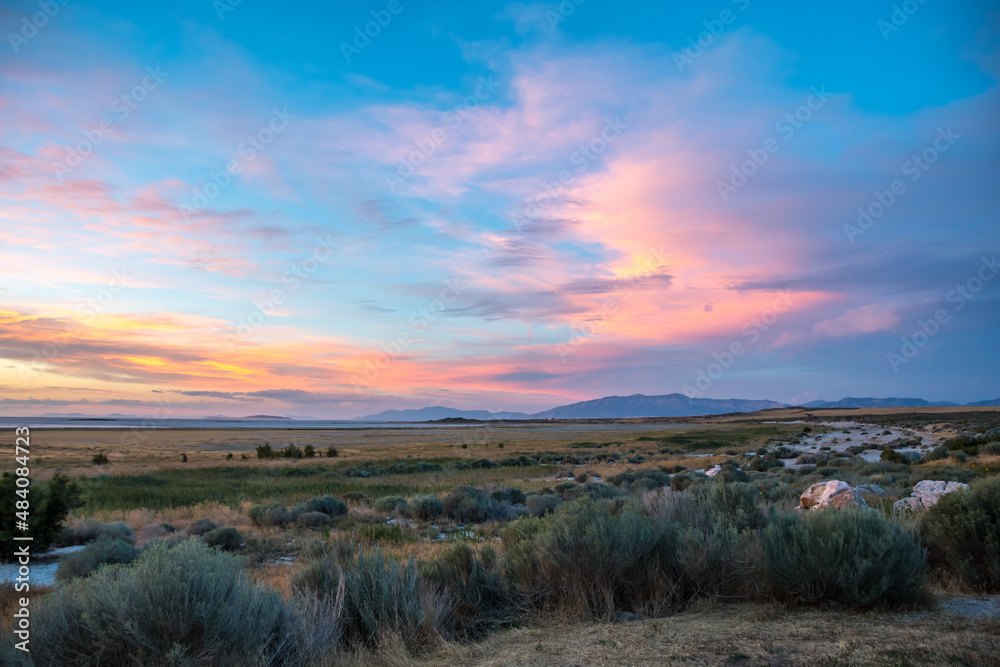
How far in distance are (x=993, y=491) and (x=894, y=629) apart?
3296 mm

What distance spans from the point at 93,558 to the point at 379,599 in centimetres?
582

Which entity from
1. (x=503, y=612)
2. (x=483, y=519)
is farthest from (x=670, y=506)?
(x=483, y=519)

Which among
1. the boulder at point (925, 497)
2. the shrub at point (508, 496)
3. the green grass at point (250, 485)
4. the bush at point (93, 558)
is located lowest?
the green grass at point (250, 485)

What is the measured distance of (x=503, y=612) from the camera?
657 cm

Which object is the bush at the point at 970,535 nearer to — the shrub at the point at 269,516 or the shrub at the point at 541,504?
the shrub at the point at 541,504

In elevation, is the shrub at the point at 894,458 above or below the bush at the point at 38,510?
below

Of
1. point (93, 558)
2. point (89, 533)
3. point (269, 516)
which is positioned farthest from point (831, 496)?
point (89, 533)

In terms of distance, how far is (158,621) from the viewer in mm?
4426

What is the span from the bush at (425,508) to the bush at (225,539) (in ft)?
17.2

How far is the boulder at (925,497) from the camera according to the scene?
1028 cm

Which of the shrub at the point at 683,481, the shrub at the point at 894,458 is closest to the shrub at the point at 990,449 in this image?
the shrub at the point at 894,458

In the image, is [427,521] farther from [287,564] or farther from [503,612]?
[503,612]

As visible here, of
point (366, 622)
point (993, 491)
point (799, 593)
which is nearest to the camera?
point (366, 622)

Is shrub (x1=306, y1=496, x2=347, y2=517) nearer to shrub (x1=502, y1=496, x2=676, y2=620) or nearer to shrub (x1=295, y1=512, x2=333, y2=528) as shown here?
shrub (x1=295, y1=512, x2=333, y2=528)
